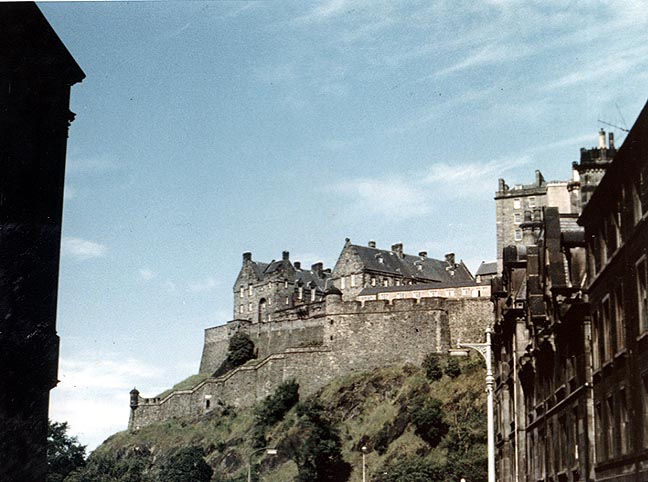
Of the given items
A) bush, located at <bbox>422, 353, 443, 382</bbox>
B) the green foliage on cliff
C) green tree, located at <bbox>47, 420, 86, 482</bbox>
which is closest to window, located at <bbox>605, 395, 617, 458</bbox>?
the green foliage on cliff

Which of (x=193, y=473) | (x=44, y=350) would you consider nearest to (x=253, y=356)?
(x=193, y=473)

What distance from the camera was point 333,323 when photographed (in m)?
109

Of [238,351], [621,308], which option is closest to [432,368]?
[238,351]

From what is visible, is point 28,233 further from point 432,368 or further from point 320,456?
point 432,368

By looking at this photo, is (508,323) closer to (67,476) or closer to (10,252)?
(10,252)

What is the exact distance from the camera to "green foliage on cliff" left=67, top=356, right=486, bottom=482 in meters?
83.7

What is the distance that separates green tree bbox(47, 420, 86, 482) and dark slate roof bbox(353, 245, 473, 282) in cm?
4460

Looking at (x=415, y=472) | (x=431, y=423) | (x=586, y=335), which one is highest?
(x=431, y=423)

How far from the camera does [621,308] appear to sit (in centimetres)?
2484

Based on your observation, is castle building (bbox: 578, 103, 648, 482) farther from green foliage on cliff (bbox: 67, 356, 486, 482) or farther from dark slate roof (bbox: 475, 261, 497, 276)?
dark slate roof (bbox: 475, 261, 497, 276)

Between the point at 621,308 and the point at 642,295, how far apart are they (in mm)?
2102

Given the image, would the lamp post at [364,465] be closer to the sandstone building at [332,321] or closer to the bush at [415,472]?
the bush at [415,472]

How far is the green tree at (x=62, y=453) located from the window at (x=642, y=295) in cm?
9080

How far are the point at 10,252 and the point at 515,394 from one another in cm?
3188
